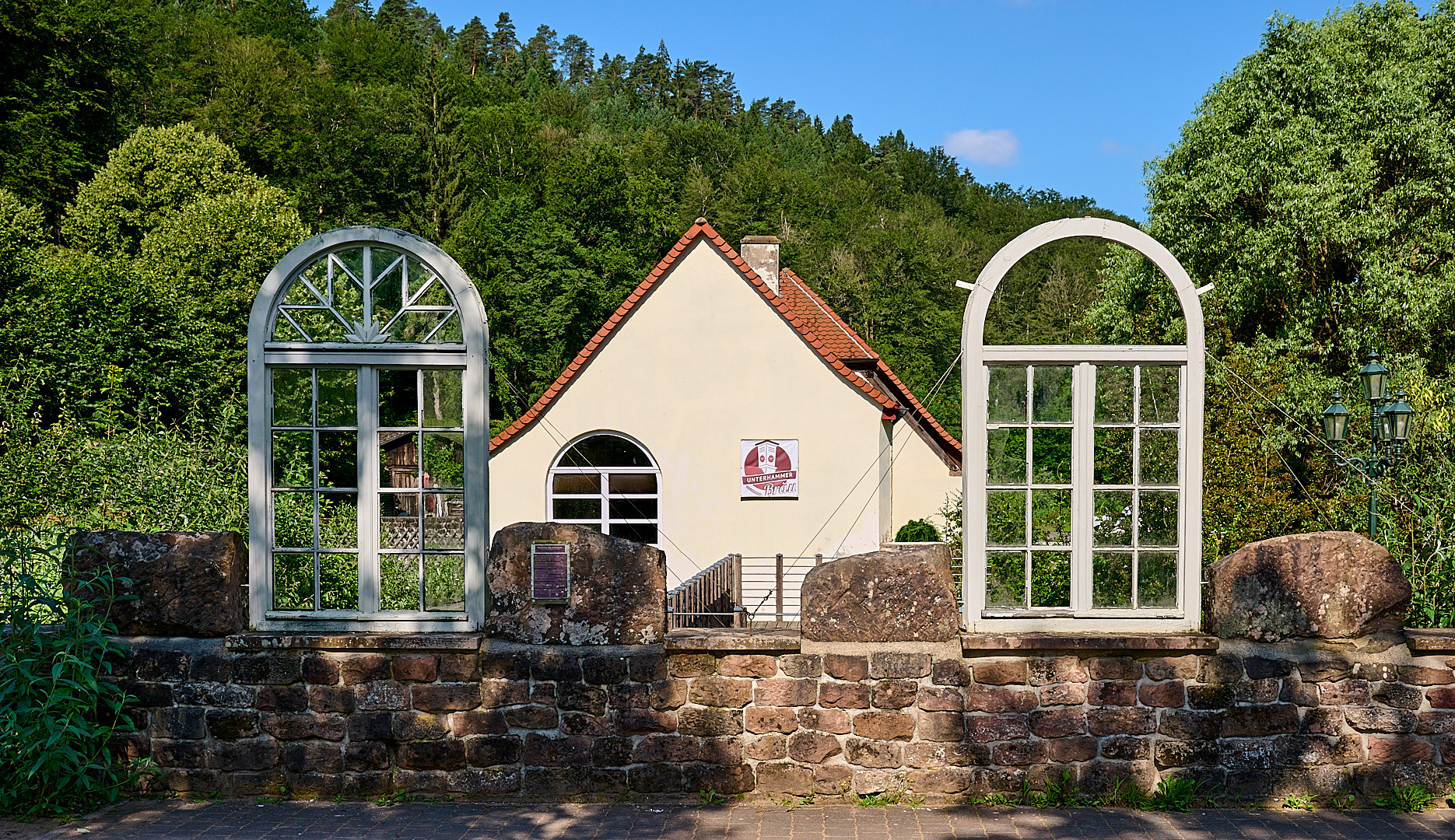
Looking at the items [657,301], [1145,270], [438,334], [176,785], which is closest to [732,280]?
[657,301]

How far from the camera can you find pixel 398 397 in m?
5.83

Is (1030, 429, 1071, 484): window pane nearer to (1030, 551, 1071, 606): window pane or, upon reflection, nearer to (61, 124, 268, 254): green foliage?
(1030, 551, 1071, 606): window pane

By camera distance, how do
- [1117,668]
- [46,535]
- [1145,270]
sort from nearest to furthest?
[1117,668]
[46,535]
[1145,270]

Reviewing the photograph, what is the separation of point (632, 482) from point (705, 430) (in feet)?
4.83

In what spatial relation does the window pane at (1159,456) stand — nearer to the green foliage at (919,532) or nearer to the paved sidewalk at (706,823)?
the paved sidewalk at (706,823)

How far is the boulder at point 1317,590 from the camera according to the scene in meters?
5.22

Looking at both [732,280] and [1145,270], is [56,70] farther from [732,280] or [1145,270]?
[1145,270]

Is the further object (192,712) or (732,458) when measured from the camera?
(732,458)

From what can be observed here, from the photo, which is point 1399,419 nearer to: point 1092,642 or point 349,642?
point 1092,642

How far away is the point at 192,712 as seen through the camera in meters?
5.45

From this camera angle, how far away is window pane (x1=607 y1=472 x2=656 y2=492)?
690 inches

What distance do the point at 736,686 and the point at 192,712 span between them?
110 inches

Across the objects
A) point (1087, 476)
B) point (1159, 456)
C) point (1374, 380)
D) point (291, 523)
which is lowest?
point (291, 523)

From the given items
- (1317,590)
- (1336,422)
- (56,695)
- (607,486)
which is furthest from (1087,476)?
(607,486)
